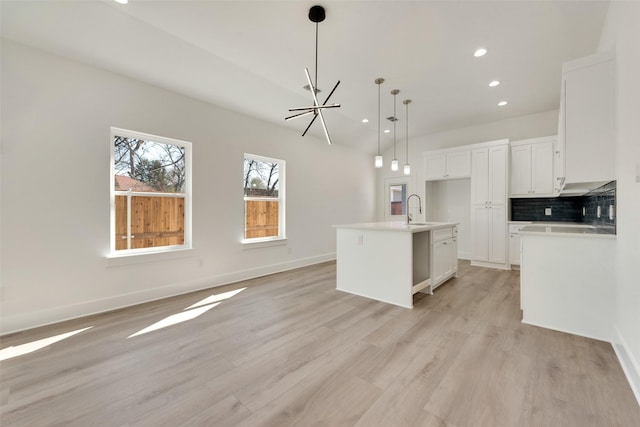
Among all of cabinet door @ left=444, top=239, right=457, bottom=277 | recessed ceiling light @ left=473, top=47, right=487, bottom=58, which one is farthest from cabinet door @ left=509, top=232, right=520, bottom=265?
recessed ceiling light @ left=473, top=47, right=487, bottom=58

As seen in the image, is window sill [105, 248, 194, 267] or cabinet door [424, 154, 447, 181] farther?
cabinet door [424, 154, 447, 181]

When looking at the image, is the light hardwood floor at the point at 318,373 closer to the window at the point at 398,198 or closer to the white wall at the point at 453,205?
the white wall at the point at 453,205

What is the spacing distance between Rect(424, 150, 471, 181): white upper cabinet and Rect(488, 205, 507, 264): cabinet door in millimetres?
928

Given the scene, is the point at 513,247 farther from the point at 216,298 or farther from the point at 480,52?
the point at 216,298

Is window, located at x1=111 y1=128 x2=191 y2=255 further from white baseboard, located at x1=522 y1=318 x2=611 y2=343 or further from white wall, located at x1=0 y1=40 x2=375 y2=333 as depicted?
white baseboard, located at x1=522 y1=318 x2=611 y2=343

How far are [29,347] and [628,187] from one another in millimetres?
4913

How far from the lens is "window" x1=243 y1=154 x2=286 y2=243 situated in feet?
15.2

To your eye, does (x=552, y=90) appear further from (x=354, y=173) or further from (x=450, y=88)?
(x=354, y=173)

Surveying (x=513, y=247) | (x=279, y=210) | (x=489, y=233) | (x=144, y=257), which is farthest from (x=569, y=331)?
(x=144, y=257)

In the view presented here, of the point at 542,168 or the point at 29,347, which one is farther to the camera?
the point at 542,168

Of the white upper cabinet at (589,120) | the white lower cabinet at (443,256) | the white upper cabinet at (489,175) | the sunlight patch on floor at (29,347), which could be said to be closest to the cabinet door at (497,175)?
the white upper cabinet at (489,175)

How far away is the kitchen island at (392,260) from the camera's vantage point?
3.18m

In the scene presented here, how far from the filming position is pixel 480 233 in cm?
536

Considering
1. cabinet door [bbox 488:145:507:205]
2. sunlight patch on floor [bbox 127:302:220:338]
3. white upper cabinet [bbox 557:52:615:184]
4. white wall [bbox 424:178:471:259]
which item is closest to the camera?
white upper cabinet [bbox 557:52:615:184]
